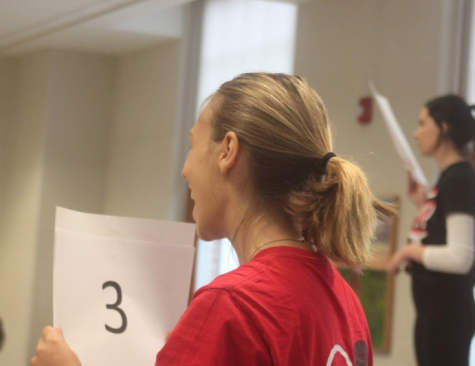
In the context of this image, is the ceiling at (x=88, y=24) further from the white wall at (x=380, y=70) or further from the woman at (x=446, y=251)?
the woman at (x=446, y=251)

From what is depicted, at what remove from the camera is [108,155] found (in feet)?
23.2

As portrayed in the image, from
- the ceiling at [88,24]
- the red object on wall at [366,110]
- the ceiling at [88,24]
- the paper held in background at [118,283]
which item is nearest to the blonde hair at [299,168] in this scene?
the paper held in background at [118,283]

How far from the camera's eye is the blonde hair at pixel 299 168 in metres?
1.02

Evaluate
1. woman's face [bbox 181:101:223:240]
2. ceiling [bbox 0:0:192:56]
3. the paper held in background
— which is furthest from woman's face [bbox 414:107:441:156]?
ceiling [bbox 0:0:192:56]

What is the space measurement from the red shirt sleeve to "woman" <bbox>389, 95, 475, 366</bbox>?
2.06 m

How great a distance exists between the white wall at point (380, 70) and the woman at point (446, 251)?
70cm

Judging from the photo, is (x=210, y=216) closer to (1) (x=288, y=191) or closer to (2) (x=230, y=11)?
(1) (x=288, y=191)

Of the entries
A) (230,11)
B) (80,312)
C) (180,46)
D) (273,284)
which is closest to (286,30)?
(230,11)

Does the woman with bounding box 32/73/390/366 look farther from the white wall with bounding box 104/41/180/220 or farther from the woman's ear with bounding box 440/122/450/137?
the white wall with bounding box 104/41/180/220

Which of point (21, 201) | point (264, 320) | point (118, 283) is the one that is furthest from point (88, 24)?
point (264, 320)

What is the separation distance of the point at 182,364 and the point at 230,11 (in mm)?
5042

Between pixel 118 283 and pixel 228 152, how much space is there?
49 centimetres

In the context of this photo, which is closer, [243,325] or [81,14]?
[243,325]

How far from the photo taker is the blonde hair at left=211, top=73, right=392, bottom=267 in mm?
1020
